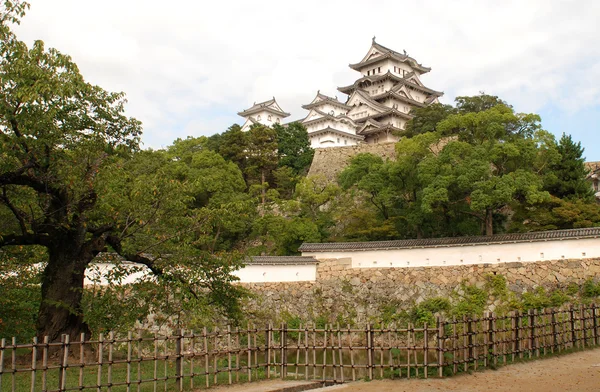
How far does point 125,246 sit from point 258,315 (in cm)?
868

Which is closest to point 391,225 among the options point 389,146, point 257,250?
point 257,250

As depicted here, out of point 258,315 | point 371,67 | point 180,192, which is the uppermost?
point 371,67

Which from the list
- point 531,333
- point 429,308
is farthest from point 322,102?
point 531,333

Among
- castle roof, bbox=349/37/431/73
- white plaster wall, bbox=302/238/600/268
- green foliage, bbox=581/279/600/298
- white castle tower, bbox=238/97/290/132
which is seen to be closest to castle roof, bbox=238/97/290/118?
white castle tower, bbox=238/97/290/132

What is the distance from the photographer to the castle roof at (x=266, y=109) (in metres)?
45.6

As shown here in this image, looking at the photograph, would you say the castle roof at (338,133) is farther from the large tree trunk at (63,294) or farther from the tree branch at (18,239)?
the tree branch at (18,239)

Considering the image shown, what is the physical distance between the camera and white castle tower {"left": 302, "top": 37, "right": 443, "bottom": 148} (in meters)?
37.8

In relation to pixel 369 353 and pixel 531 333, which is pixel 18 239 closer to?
pixel 369 353

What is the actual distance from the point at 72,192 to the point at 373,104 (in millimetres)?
31498

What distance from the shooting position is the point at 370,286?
18625 mm

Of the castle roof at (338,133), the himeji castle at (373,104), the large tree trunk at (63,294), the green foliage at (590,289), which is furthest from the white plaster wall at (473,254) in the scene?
the castle roof at (338,133)

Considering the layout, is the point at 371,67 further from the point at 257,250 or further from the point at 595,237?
the point at 595,237

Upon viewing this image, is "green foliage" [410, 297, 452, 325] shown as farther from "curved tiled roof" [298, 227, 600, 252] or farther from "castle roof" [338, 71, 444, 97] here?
"castle roof" [338, 71, 444, 97]

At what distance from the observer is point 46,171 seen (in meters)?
8.24
